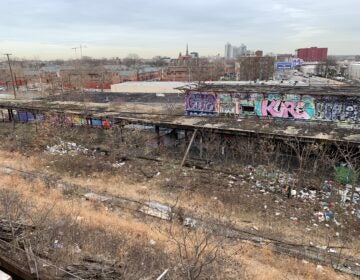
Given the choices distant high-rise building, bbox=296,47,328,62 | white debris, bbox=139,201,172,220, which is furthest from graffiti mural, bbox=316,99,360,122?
distant high-rise building, bbox=296,47,328,62

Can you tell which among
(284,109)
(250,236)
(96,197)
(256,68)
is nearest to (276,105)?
(284,109)

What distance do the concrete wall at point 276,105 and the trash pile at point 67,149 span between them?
881cm

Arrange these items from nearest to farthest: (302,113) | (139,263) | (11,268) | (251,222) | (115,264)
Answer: (11,268) < (115,264) < (139,263) < (251,222) < (302,113)

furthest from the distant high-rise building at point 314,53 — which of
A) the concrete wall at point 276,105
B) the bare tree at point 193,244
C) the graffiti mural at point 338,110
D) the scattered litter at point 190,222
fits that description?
the bare tree at point 193,244

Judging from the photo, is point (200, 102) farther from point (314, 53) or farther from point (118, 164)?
point (314, 53)

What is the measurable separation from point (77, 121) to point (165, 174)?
12269 mm

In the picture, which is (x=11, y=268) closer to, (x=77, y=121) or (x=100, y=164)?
(x=100, y=164)

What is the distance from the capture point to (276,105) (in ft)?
65.8

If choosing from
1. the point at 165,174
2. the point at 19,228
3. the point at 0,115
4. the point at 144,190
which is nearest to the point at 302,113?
the point at 165,174

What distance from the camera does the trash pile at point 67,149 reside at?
20.2 meters

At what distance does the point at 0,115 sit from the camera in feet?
116

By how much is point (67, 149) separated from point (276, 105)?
14830 mm

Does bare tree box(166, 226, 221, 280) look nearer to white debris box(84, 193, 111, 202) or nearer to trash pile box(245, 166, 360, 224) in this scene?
trash pile box(245, 166, 360, 224)

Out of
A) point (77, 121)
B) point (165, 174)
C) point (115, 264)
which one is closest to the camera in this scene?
point (115, 264)
